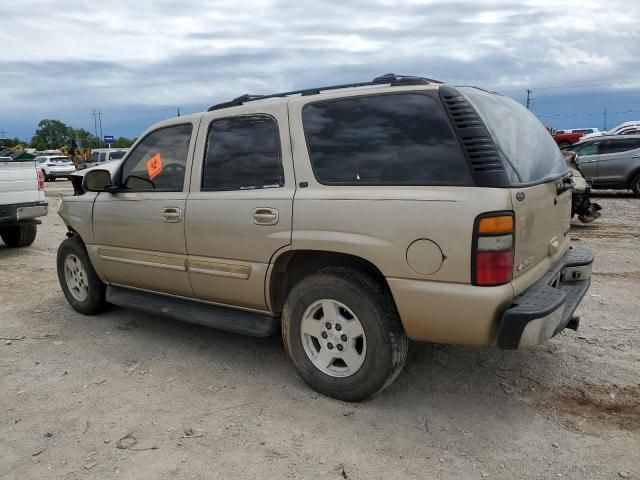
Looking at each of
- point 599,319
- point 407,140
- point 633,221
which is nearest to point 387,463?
point 407,140

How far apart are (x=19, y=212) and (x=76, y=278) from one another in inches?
156

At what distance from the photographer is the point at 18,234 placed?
367 inches

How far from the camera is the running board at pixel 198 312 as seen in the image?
12.5 ft

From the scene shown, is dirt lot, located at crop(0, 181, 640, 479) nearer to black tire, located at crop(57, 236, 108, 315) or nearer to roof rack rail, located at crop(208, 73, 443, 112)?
black tire, located at crop(57, 236, 108, 315)

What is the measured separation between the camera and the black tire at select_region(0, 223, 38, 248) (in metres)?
9.28

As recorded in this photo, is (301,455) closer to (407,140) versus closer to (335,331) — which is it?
(335,331)

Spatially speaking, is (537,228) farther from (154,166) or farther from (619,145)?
(619,145)

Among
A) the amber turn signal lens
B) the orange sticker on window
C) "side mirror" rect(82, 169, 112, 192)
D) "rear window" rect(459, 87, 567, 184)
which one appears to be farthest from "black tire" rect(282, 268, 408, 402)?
"side mirror" rect(82, 169, 112, 192)

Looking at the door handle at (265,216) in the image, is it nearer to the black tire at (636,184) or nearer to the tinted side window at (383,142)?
the tinted side window at (383,142)

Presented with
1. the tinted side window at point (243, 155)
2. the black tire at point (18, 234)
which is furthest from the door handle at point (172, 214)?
the black tire at point (18, 234)

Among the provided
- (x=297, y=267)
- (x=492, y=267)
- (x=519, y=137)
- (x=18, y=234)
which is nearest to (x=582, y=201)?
(x=519, y=137)

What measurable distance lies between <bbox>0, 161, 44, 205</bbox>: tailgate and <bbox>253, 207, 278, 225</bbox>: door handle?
6.48 m

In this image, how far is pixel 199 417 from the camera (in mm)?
3324

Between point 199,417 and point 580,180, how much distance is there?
27.9ft
